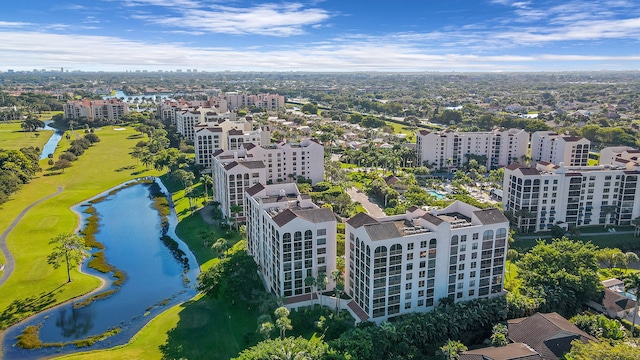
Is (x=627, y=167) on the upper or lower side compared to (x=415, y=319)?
upper

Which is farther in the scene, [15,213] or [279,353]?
[15,213]

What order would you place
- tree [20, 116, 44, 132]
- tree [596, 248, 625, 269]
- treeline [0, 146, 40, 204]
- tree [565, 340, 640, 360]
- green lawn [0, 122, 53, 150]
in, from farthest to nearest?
tree [20, 116, 44, 132] < green lawn [0, 122, 53, 150] < treeline [0, 146, 40, 204] < tree [596, 248, 625, 269] < tree [565, 340, 640, 360]

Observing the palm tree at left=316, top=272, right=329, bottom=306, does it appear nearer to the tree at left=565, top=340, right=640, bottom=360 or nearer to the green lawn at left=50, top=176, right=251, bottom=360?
the green lawn at left=50, top=176, right=251, bottom=360

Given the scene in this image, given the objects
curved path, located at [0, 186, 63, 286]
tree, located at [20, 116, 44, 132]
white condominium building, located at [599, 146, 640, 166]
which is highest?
white condominium building, located at [599, 146, 640, 166]

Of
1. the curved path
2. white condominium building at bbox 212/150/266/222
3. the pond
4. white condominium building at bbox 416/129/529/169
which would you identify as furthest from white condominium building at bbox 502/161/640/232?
the curved path

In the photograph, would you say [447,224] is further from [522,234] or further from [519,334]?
[522,234]

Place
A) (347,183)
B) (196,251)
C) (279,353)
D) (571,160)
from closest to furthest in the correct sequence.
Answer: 1. (279,353)
2. (196,251)
3. (347,183)
4. (571,160)

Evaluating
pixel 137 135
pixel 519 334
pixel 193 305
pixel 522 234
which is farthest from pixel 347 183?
pixel 137 135
